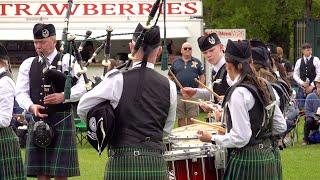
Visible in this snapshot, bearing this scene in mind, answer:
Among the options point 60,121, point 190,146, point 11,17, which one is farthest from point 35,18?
point 190,146

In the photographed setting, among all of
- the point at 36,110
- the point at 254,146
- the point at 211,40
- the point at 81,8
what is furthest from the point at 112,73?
the point at 81,8

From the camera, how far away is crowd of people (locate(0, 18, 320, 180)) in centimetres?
528

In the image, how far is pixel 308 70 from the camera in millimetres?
16891

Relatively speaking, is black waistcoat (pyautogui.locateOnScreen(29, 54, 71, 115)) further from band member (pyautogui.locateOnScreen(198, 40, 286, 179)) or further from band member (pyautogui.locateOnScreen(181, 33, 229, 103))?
band member (pyautogui.locateOnScreen(198, 40, 286, 179))

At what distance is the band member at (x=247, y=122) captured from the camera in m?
5.48

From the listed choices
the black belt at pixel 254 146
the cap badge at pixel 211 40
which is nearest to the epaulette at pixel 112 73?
the black belt at pixel 254 146

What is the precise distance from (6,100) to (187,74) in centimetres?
710

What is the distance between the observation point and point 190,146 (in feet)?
20.5

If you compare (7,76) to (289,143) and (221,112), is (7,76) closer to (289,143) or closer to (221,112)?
(221,112)

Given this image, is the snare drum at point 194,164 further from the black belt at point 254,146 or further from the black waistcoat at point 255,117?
the black waistcoat at point 255,117

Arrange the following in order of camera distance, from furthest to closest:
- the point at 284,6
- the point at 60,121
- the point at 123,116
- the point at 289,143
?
the point at 284,6
the point at 289,143
the point at 60,121
the point at 123,116

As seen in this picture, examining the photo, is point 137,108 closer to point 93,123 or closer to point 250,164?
point 93,123

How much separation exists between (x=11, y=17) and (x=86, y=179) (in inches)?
368

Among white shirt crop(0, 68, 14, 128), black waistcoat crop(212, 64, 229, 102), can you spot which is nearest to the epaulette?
white shirt crop(0, 68, 14, 128)
